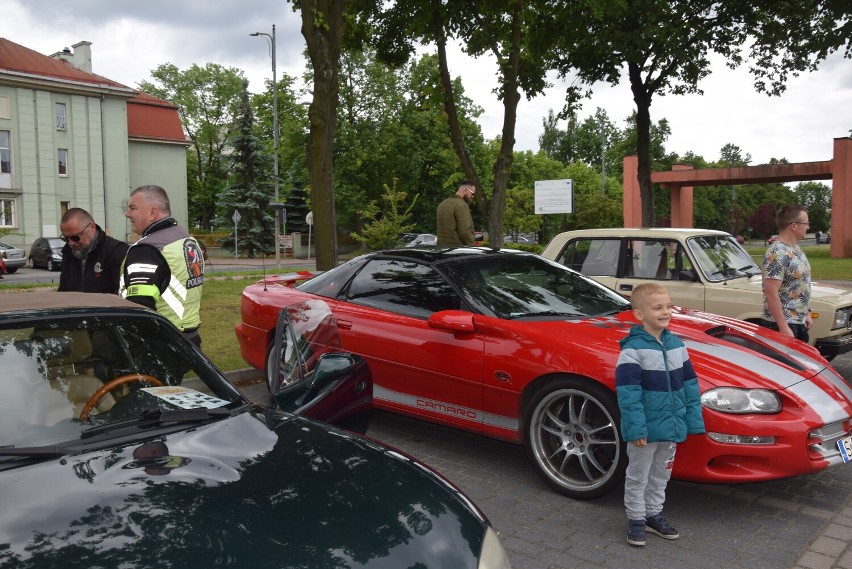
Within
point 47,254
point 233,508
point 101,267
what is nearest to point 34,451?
point 233,508

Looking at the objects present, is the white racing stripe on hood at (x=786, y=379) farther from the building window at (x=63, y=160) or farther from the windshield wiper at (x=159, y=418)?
the building window at (x=63, y=160)

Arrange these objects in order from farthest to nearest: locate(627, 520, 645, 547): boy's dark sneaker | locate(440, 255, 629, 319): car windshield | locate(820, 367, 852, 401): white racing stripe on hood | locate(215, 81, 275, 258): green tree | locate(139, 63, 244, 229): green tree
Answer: locate(139, 63, 244, 229): green tree, locate(215, 81, 275, 258): green tree, locate(440, 255, 629, 319): car windshield, locate(820, 367, 852, 401): white racing stripe on hood, locate(627, 520, 645, 547): boy's dark sneaker

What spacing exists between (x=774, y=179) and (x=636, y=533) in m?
38.7

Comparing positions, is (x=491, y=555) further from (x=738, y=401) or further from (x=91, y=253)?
(x=91, y=253)

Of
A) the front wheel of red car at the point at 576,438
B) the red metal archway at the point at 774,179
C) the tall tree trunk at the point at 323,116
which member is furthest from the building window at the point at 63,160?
the front wheel of red car at the point at 576,438

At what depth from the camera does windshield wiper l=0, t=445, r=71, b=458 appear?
2.24 m

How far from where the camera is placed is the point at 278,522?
198 cm

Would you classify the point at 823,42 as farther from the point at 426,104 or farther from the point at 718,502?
the point at 718,502

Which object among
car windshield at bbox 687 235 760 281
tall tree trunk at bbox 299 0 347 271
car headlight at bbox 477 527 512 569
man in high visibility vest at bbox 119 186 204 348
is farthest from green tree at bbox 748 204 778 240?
car headlight at bbox 477 527 512 569

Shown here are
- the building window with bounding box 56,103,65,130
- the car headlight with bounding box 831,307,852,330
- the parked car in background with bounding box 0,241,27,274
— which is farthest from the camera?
the building window with bounding box 56,103,65,130

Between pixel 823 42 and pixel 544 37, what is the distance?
372 inches

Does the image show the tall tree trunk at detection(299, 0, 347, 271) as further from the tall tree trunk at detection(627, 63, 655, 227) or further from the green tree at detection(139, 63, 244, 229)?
the green tree at detection(139, 63, 244, 229)

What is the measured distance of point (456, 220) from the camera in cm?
934

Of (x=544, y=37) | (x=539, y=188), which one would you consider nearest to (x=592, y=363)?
(x=544, y=37)
